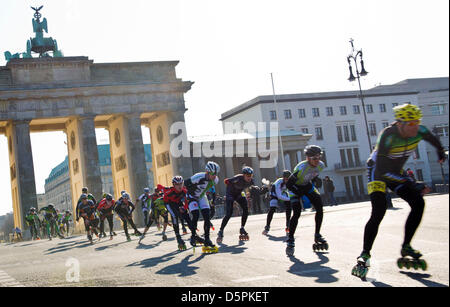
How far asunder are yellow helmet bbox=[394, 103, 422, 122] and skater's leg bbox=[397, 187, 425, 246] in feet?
2.24

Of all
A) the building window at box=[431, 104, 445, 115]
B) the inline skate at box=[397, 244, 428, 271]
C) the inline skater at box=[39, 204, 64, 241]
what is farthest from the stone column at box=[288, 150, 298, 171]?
the inline skate at box=[397, 244, 428, 271]

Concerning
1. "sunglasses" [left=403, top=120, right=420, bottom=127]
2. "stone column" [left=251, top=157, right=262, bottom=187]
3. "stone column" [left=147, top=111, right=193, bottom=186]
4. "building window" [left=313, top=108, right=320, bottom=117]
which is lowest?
"sunglasses" [left=403, top=120, right=420, bottom=127]

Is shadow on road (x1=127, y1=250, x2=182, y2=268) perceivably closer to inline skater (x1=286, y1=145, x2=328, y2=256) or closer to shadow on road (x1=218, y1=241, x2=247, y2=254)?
shadow on road (x1=218, y1=241, x2=247, y2=254)

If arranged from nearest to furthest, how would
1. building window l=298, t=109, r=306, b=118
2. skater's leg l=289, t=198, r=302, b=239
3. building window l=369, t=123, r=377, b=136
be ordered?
skater's leg l=289, t=198, r=302, b=239, building window l=298, t=109, r=306, b=118, building window l=369, t=123, r=377, b=136

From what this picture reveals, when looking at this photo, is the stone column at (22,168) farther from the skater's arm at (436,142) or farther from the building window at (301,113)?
the skater's arm at (436,142)

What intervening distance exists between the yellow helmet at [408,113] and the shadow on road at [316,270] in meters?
2.09

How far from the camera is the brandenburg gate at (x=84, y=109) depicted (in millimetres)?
51750

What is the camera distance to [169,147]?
56.9m

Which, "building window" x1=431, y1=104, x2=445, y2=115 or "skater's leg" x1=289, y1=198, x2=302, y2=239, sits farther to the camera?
"skater's leg" x1=289, y1=198, x2=302, y2=239

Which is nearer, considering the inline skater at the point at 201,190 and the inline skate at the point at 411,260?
the inline skate at the point at 411,260

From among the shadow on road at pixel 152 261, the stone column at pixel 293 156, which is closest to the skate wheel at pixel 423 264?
the shadow on road at pixel 152 261

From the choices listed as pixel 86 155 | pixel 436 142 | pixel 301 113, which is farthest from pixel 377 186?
pixel 301 113

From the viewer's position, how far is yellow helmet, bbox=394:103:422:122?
537 centimetres

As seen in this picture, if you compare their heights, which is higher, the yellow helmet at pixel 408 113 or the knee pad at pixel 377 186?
the yellow helmet at pixel 408 113
